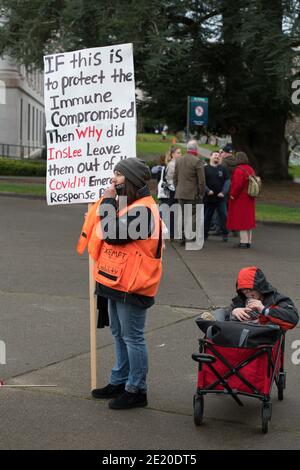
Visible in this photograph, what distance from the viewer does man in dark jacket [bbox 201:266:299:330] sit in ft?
17.6

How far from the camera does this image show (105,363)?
6621 millimetres

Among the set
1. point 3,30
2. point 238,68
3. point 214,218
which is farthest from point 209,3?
point 214,218

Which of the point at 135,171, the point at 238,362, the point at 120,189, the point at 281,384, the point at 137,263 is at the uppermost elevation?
the point at 135,171

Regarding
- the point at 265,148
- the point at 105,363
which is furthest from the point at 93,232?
the point at 265,148

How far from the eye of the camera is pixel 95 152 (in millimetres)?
6062

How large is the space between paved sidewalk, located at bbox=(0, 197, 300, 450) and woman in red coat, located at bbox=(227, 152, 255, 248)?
3.43 ft

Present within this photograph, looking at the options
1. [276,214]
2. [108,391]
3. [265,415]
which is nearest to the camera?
[265,415]

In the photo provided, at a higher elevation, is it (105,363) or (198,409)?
(198,409)

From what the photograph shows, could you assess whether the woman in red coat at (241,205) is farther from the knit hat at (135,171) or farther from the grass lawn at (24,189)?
the grass lawn at (24,189)

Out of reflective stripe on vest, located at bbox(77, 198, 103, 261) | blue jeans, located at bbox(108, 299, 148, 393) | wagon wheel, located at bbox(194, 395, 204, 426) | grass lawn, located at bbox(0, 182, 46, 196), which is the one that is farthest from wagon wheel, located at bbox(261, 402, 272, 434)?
grass lawn, located at bbox(0, 182, 46, 196)

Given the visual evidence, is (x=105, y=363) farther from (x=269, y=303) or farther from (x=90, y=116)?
(x=90, y=116)

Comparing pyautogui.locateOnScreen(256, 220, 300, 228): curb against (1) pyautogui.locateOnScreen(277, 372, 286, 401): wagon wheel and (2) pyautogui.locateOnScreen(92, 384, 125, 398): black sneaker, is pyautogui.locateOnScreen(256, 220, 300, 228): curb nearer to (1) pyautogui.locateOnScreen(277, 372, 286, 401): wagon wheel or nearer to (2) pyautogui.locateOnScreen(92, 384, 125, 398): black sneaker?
(1) pyautogui.locateOnScreen(277, 372, 286, 401): wagon wheel

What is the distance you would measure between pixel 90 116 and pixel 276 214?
14.6 meters

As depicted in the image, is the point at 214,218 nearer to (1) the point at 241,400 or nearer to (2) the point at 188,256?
(2) the point at 188,256
